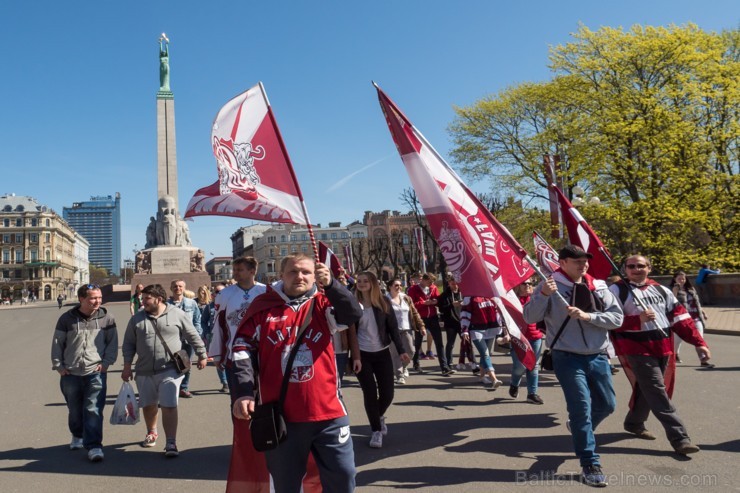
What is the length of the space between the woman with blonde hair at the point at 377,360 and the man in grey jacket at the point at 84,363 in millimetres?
2515

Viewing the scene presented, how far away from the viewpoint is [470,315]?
28.7 ft

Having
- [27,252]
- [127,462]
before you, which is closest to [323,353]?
[127,462]

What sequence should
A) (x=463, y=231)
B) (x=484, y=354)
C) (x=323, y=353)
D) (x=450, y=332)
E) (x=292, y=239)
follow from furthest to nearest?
1. (x=292, y=239)
2. (x=450, y=332)
3. (x=484, y=354)
4. (x=463, y=231)
5. (x=323, y=353)

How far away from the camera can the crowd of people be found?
3297 mm

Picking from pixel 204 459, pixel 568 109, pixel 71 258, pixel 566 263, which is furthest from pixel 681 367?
pixel 71 258

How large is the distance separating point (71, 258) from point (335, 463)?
160113mm

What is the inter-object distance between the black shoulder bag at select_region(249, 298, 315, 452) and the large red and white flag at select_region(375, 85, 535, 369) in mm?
2397

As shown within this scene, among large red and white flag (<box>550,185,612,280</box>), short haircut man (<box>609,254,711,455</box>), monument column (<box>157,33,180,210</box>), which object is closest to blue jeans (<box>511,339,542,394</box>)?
large red and white flag (<box>550,185,612,280</box>)

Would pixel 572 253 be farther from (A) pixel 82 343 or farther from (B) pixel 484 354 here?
(A) pixel 82 343

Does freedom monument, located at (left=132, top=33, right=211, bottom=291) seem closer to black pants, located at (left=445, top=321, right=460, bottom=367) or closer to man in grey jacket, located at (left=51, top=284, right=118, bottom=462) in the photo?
black pants, located at (left=445, top=321, right=460, bottom=367)

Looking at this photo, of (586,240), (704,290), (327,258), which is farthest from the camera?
(704,290)

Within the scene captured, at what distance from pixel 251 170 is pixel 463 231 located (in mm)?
1994

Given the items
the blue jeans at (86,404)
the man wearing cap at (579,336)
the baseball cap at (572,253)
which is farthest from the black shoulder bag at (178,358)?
the baseball cap at (572,253)

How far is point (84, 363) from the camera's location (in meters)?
5.72
